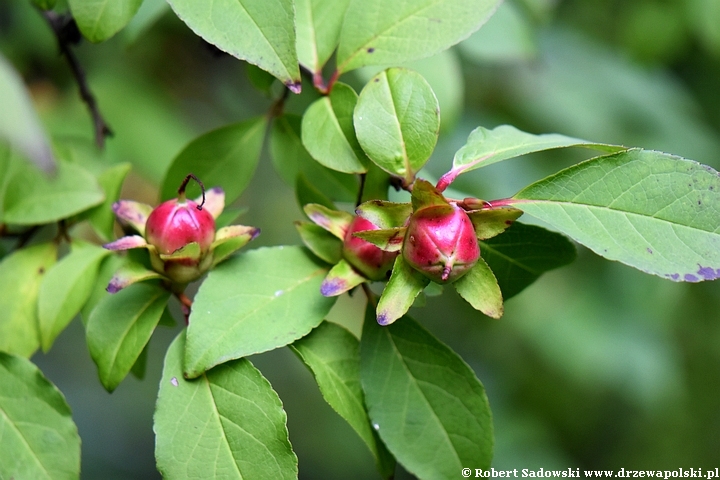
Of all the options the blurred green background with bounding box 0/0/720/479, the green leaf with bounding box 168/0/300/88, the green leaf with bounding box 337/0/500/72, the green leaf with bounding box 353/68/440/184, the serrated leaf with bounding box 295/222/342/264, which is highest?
the green leaf with bounding box 168/0/300/88

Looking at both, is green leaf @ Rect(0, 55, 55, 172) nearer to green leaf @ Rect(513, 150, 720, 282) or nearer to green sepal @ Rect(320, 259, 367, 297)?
green sepal @ Rect(320, 259, 367, 297)

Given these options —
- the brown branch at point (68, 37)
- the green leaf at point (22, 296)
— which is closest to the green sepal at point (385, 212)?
the green leaf at point (22, 296)

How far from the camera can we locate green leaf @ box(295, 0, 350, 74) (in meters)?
0.87

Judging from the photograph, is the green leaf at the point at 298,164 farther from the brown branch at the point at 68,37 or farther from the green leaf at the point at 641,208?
the brown branch at the point at 68,37

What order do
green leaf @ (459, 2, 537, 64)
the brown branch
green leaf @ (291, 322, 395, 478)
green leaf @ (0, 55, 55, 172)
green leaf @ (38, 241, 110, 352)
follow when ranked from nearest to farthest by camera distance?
green leaf @ (0, 55, 55, 172), green leaf @ (291, 322, 395, 478), green leaf @ (38, 241, 110, 352), the brown branch, green leaf @ (459, 2, 537, 64)

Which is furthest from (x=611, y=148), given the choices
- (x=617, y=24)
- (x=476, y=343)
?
(x=617, y=24)

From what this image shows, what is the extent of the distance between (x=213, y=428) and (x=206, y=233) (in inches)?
8.4

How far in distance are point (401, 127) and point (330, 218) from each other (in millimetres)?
135

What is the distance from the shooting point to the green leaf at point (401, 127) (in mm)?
731

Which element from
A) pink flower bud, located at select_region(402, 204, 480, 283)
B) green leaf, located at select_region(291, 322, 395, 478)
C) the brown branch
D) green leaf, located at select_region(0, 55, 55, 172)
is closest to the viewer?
green leaf, located at select_region(0, 55, 55, 172)

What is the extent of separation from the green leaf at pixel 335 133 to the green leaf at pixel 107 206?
32cm

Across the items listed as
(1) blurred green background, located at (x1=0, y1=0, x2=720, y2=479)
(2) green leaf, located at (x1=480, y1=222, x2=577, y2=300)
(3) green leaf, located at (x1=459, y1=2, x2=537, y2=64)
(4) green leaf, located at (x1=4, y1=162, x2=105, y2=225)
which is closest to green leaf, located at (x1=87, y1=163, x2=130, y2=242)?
(4) green leaf, located at (x1=4, y1=162, x2=105, y2=225)

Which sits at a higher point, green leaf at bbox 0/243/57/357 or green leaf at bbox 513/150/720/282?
green leaf at bbox 0/243/57/357

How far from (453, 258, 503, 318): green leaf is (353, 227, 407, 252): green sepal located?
7cm
